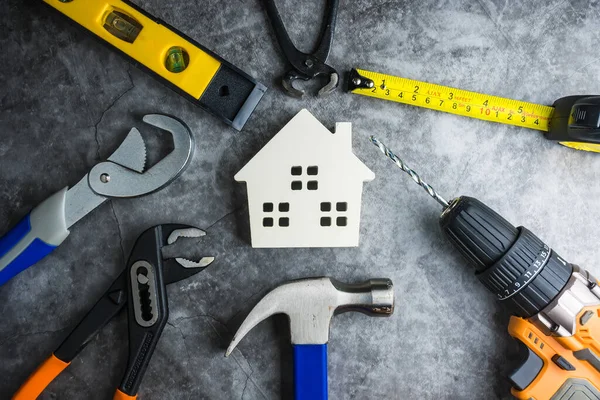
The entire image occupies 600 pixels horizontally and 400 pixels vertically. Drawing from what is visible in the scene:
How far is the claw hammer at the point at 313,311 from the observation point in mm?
1182

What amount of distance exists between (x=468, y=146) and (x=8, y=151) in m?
1.09

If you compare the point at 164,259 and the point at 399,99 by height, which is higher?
the point at 399,99

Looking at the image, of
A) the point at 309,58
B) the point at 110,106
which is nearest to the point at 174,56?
the point at 110,106

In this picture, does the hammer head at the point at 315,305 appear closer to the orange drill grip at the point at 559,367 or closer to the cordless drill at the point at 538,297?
the cordless drill at the point at 538,297

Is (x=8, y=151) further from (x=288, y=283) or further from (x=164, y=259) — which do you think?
(x=288, y=283)

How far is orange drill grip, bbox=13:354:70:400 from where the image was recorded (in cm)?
Answer: 121

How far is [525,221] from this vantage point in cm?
128

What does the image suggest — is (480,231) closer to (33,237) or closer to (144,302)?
(144,302)

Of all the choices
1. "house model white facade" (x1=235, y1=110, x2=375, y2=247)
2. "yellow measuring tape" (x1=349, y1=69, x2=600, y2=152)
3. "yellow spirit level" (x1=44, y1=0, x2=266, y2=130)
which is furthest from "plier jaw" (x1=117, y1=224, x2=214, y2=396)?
"yellow measuring tape" (x1=349, y1=69, x2=600, y2=152)

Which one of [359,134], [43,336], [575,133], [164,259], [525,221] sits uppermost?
[575,133]

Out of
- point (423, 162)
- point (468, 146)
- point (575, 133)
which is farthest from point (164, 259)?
point (575, 133)

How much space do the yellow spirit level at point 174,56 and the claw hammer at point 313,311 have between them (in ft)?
1.33

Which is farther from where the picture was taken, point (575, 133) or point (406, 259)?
point (406, 259)

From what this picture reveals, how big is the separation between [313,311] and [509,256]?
42cm
